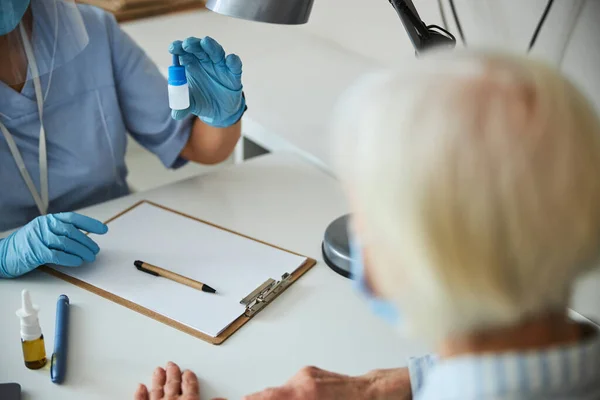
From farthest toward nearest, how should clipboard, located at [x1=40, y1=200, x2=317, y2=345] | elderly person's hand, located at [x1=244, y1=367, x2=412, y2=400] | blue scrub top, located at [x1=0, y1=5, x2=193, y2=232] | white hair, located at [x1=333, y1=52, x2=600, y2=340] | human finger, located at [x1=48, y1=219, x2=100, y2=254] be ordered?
blue scrub top, located at [x1=0, y1=5, x2=193, y2=232], human finger, located at [x1=48, y1=219, x2=100, y2=254], clipboard, located at [x1=40, y1=200, x2=317, y2=345], elderly person's hand, located at [x1=244, y1=367, x2=412, y2=400], white hair, located at [x1=333, y1=52, x2=600, y2=340]

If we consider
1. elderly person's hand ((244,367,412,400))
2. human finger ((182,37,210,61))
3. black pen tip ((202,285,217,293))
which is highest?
human finger ((182,37,210,61))

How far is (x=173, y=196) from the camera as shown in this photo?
1318 millimetres

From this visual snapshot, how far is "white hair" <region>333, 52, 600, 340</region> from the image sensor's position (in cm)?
52

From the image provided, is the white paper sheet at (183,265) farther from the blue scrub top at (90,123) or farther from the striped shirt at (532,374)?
the striped shirt at (532,374)

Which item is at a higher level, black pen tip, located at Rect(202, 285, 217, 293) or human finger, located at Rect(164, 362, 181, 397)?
black pen tip, located at Rect(202, 285, 217, 293)

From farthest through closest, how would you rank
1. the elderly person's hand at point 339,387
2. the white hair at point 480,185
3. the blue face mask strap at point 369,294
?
the elderly person's hand at point 339,387 < the blue face mask strap at point 369,294 < the white hair at point 480,185

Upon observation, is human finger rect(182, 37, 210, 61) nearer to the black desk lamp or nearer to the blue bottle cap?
the blue bottle cap

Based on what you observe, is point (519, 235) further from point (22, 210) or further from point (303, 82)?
point (303, 82)

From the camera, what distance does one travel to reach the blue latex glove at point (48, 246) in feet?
3.48

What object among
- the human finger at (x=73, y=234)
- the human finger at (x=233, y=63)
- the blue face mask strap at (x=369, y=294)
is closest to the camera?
the blue face mask strap at (x=369, y=294)

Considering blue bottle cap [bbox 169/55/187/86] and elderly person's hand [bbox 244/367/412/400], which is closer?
elderly person's hand [bbox 244/367/412/400]

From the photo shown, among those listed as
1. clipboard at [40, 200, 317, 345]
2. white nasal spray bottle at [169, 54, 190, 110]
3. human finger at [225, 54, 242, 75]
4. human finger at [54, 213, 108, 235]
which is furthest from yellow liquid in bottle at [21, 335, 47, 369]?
human finger at [225, 54, 242, 75]

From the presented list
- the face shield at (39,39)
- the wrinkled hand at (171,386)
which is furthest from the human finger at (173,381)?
the face shield at (39,39)

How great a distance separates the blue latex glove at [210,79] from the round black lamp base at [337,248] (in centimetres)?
30
